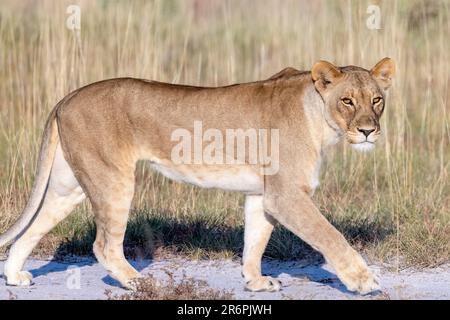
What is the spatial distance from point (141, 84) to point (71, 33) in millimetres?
3095

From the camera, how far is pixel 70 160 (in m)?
5.37

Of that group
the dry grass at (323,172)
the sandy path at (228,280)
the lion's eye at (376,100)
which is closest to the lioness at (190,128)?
the lion's eye at (376,100)

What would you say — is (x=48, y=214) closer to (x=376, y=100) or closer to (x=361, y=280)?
(x=361, y=280)

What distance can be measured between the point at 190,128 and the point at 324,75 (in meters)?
0.80

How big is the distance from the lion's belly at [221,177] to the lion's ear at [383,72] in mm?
838

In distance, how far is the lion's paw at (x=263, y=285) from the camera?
17.5 ft

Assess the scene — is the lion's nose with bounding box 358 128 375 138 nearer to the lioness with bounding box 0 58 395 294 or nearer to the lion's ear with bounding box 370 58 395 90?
the lioness with bounding box 0 58 395 294

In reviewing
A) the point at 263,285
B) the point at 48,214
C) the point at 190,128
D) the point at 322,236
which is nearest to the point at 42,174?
the point at 48,214

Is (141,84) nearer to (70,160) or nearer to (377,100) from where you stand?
(70,160)

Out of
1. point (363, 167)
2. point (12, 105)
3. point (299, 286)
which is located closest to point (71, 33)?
point (12, 105)

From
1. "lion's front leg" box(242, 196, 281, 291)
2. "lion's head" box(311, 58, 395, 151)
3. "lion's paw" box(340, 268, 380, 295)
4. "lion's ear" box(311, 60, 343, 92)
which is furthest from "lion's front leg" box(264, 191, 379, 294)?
"lion's ear" box(311, 60, 343, 92)

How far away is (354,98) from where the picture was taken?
16.6 feet

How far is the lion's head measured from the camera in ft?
16.2

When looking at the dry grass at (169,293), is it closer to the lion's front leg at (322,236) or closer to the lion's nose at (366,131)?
the lion's front leg at (322,236)
